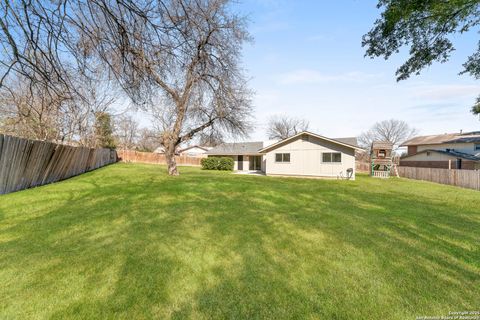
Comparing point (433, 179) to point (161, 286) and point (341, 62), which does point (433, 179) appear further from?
point (161, 286)

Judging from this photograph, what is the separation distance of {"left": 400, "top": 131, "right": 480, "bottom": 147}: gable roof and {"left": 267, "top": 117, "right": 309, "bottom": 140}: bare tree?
20155 mm

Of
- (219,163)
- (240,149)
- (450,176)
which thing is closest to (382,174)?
(450,176)

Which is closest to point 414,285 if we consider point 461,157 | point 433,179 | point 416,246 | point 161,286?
point 416,246

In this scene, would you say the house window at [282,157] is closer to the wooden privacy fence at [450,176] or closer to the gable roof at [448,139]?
the wooden privacy fence at [450,176]

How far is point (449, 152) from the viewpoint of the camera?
79.4 feet

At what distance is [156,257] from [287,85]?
39.2 feet

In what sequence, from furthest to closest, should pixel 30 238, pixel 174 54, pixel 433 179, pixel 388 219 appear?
pixel 433 179, pixel 388 219, pixel 30 238, pixel 174 54

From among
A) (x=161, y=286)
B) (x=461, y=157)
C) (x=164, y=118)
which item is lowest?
(x=161, y=286)

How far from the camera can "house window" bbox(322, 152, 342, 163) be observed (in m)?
16.8

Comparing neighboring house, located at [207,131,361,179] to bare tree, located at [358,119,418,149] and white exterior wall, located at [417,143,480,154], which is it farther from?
bare tree, located at [358,119,418,149]

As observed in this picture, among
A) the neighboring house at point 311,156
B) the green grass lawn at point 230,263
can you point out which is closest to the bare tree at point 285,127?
the neighboring house at point 311,156

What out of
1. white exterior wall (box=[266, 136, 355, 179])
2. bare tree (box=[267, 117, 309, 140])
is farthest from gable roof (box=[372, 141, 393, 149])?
bare tree (box=[267, 117, 309, 140])

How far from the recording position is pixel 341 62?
9.69 meters

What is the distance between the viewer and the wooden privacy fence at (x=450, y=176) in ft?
45.7
